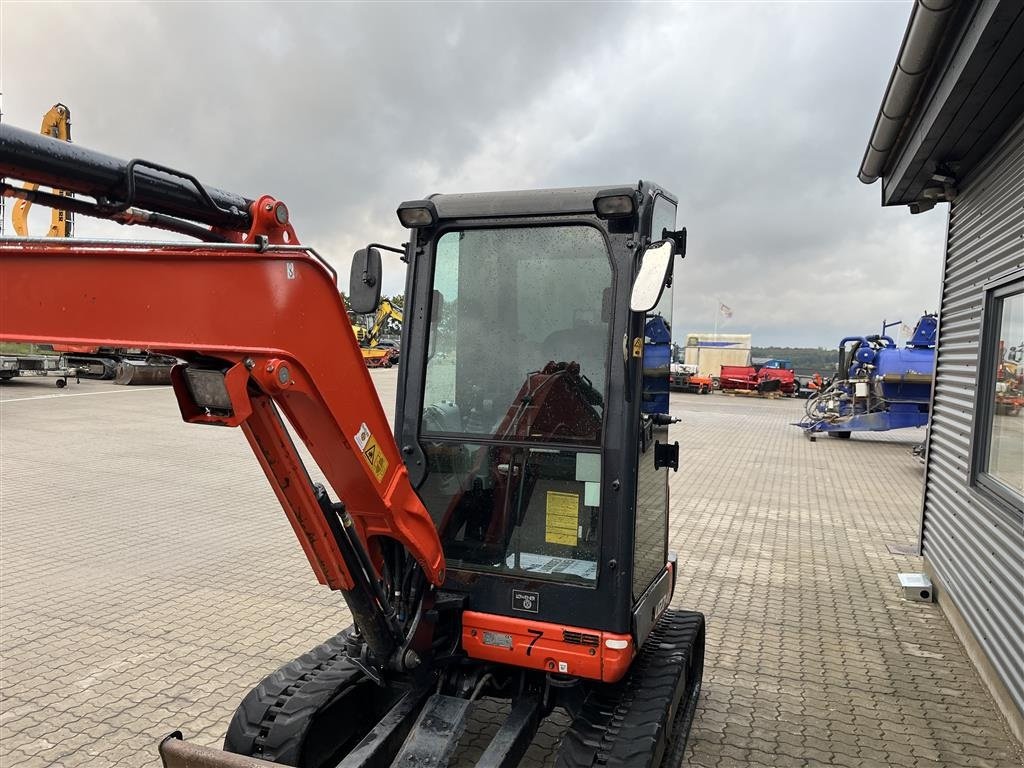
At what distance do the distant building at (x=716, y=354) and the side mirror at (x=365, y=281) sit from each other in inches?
1444

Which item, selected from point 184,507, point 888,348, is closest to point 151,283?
point 184,507

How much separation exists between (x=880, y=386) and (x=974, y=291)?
11.4 meters

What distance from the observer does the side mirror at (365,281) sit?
2525 millimetres

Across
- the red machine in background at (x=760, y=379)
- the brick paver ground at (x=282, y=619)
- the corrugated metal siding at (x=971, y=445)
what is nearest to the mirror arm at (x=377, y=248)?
the brick paver ground at (x=282, y=619)

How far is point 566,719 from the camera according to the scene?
13.3ft

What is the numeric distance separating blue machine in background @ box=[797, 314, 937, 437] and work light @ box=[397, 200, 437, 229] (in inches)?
603

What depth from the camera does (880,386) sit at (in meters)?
16.2

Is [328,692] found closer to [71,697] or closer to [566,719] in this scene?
[566,719]

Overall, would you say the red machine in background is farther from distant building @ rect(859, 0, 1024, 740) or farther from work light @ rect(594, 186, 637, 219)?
work light @ rect(594, 186, 637, 219)

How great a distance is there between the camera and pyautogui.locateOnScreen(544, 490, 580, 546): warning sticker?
10.1 ft

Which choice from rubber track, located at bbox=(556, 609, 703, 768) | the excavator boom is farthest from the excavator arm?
rubber track, located at bbox=(556, 609, 703, 768)

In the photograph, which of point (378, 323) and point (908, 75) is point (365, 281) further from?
point (908, 75)

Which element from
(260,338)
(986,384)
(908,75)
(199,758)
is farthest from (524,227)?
(986,384)

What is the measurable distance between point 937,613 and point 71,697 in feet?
20.1
